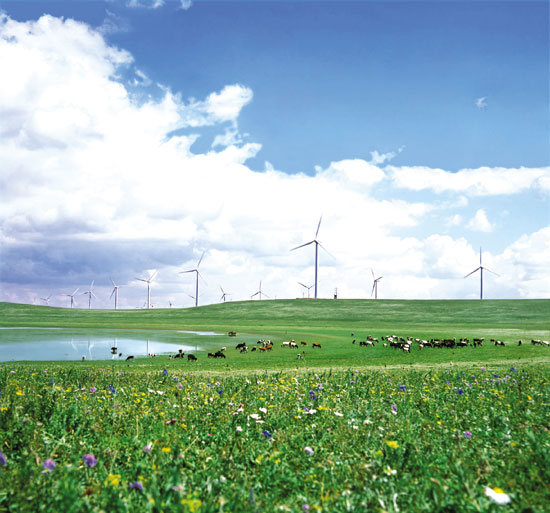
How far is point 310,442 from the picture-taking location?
8594mm

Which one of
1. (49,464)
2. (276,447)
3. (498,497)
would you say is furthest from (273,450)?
(498,497)

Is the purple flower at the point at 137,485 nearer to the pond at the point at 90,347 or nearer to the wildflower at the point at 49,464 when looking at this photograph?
the wildflower at the point at 49,464

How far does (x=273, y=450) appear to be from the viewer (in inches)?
316

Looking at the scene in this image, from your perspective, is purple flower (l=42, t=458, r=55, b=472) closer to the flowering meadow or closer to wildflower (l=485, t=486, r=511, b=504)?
the flowering meadow

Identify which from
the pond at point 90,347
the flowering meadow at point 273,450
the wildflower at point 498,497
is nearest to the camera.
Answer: the wildflower at point 498,497

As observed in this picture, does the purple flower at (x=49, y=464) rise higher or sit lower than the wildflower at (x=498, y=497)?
higher

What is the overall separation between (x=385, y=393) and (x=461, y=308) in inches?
4945

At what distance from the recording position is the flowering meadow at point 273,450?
5.88m

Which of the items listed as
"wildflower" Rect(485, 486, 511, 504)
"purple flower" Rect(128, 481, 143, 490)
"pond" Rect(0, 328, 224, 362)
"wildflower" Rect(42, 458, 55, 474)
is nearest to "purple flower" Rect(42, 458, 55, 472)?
"wildflower" Rect(42, 458, 55, 474)

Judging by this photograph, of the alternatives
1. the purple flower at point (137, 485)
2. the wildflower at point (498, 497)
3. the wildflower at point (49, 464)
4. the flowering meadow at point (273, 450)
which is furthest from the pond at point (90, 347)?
the wildflower at point (498, 497)

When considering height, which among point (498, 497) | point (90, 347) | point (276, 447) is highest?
point (498, 497)

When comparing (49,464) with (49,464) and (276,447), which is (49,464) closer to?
(49,464)

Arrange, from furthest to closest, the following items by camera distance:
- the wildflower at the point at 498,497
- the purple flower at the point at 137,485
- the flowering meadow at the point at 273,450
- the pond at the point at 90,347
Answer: the pond at the point at 90,347 → the flowering meadow at the point at 273,450 → the purple flower at the point at 137,485 → the wildflower at the point at 498,497

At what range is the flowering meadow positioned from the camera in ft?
19.3
